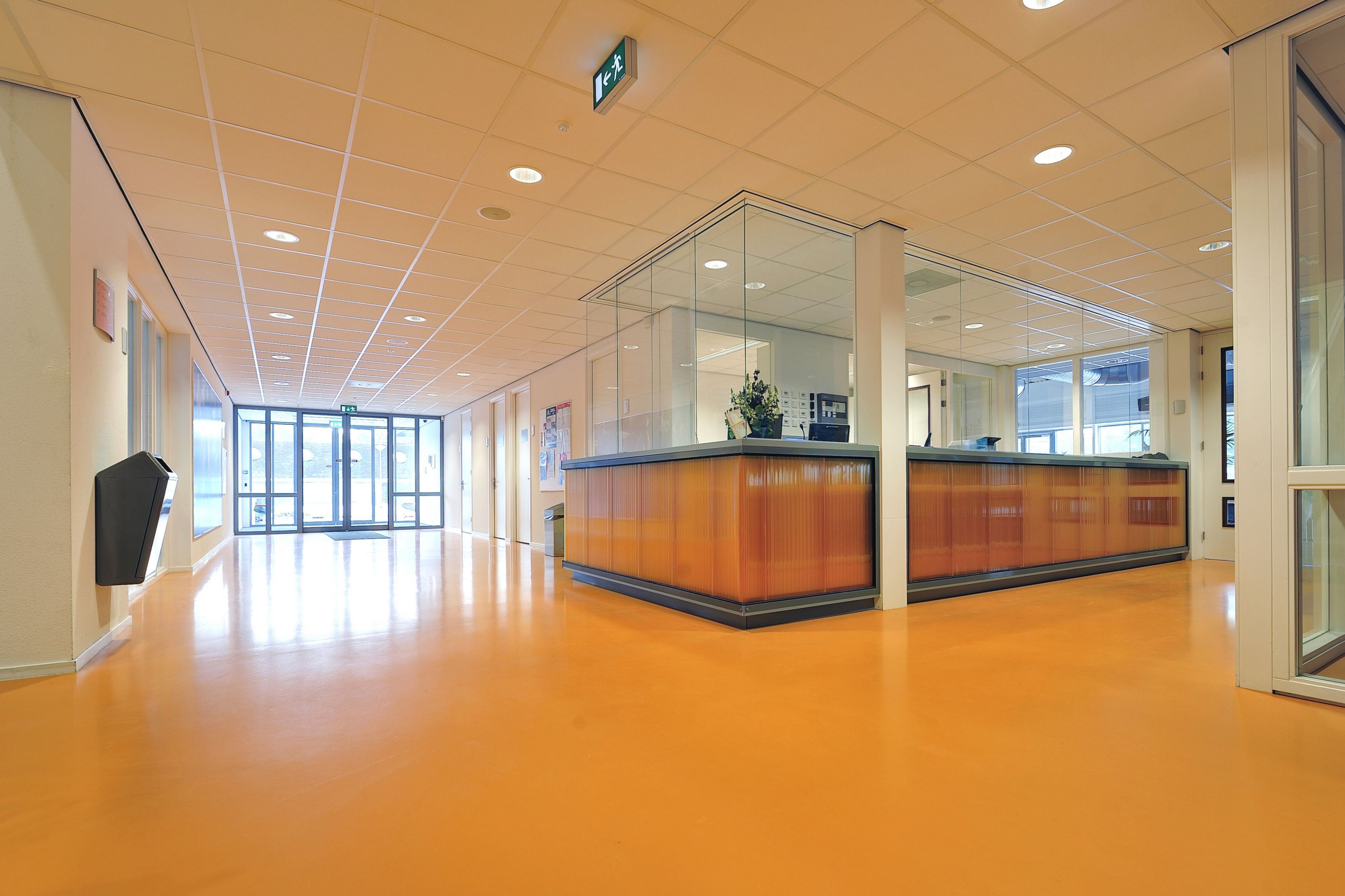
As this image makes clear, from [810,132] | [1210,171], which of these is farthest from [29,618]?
[1210,171]

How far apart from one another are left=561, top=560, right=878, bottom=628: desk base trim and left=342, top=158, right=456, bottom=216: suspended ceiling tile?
10.9 ft

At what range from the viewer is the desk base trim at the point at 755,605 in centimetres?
425

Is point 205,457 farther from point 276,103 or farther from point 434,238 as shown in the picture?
point 276,103

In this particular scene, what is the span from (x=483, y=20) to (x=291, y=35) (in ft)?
2.88

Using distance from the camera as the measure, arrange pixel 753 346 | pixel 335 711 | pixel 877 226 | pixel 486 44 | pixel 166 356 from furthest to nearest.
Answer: pixel 166 356
pixel 753 346
pixel 877 226
pixel 486 44
pixel 335 711

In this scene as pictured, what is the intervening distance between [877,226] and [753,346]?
6.22ft

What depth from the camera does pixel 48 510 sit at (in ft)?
10.5

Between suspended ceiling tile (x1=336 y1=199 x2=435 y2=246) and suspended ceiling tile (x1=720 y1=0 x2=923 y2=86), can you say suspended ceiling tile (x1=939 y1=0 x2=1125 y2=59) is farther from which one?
suspended ceiling tile (x1=336 y1=199 x2=435 y2=246)

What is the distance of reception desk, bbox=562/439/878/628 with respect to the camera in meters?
4.29

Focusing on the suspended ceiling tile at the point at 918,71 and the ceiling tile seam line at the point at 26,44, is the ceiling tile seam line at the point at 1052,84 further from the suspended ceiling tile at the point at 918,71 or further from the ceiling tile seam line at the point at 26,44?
the ceiling tile seam line at the point at 26,44

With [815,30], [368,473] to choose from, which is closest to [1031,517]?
[815,30]

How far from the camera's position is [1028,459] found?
6.19m

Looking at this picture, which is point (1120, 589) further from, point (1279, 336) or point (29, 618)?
point (29, 618)

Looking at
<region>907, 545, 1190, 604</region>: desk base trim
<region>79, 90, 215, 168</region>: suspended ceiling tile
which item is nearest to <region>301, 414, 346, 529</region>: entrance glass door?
<region>79, 90, 215, 168</region>: suspended ceiling tile
